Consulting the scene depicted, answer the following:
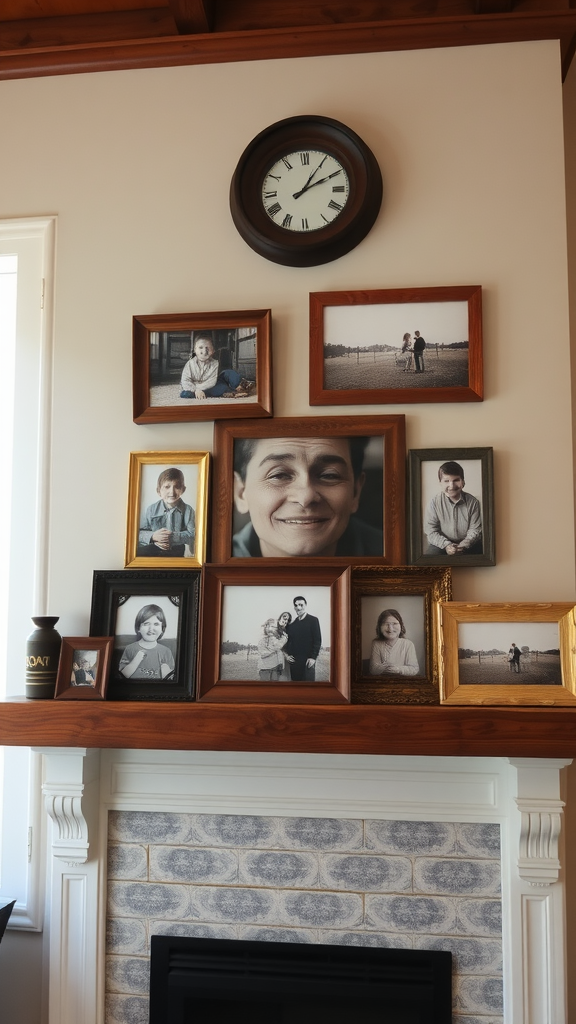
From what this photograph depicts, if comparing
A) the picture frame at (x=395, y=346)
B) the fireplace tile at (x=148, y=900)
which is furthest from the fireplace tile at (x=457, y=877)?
the picture frame at (x=395, y=346)

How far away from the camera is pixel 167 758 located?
2.05m

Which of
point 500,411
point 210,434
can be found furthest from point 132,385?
point 500,411

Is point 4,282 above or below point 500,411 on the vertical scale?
above

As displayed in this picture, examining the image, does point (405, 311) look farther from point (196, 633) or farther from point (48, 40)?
point (48, 40)

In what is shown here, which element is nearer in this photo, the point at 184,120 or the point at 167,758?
the point at 167,758

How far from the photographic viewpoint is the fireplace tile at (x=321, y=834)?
78.3 inches

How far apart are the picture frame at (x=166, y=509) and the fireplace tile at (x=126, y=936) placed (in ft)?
2.96

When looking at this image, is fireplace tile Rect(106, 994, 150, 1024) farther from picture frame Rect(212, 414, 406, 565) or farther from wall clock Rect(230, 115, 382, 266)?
wall clock Rect(230, 115, 382, 266)

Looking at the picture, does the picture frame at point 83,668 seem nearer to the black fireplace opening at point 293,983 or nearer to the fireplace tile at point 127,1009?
→ the black fireplace opening at point 293,983

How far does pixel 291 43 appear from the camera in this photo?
7.01 ft

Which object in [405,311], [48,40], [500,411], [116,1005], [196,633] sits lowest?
[116,1005]

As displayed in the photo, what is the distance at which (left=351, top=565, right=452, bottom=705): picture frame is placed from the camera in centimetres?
191

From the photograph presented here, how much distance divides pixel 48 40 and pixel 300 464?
1458 millimetres

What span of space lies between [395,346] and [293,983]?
1587 millimetres
